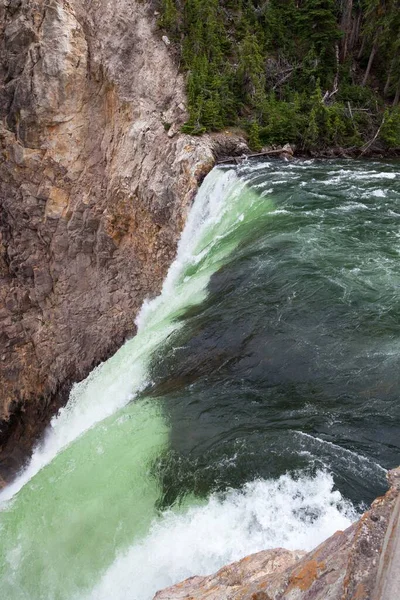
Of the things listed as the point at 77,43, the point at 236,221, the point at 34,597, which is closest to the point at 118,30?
the point at 77,43

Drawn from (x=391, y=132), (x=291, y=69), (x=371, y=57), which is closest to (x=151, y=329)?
(x=391, y=132)

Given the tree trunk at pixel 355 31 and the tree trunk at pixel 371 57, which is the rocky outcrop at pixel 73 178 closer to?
the tree trunk at pixel 371 57

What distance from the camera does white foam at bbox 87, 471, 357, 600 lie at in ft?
17.1

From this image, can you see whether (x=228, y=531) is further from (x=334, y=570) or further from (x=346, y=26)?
(x=346, y=26)

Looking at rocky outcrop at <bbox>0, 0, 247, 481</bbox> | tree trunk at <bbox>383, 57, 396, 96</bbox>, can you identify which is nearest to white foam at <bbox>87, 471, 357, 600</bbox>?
rocky outcrop at <bbox>0, 0, 247, 481</bbox>

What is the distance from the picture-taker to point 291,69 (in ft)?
67.7

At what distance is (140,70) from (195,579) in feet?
57.5

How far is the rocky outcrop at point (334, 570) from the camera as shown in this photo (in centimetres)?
254

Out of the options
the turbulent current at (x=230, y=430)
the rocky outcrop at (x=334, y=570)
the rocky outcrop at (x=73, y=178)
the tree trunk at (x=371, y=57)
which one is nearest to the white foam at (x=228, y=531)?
the turbulent current at (x=230, y=430)

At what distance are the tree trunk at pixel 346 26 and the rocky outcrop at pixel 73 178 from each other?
9.74 meters

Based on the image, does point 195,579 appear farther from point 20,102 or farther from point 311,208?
point 20,102

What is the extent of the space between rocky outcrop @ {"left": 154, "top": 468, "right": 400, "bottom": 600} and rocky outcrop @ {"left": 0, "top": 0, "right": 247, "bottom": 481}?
11861 millimetres

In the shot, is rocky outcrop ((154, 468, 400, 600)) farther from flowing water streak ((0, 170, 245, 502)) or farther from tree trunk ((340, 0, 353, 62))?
tree trunk ((340, 0, 353, 62))

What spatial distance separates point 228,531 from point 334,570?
8.90 ft
